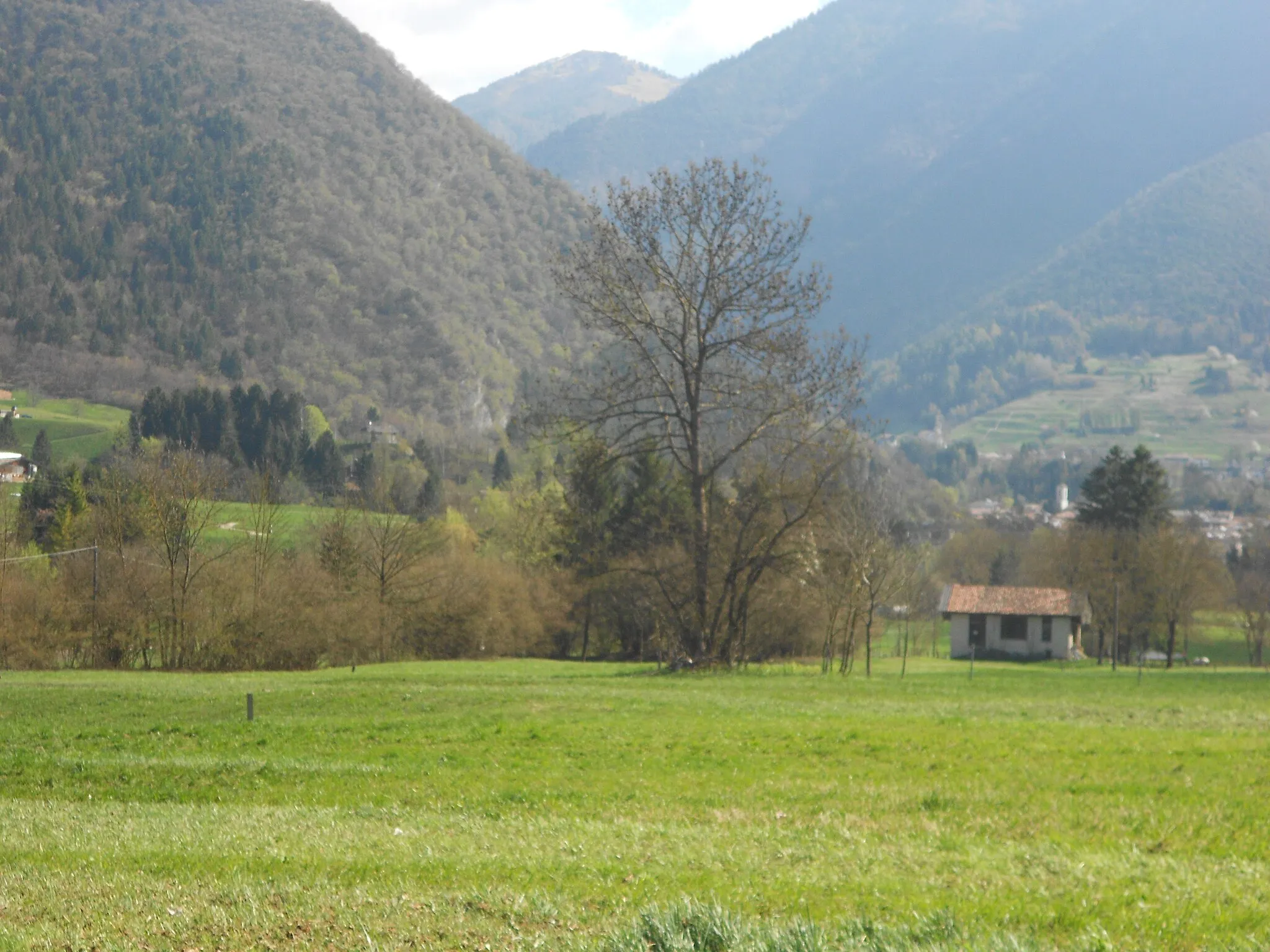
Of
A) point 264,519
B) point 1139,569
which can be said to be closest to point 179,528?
point 264,519

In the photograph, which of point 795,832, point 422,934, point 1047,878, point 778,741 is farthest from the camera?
point 778,741

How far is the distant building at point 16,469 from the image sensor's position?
259 ft

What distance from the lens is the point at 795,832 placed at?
37.5 ft

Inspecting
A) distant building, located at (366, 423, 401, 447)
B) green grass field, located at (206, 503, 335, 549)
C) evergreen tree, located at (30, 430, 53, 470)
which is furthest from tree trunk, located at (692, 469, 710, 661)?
distant building, located at (366, 423, 401, 447)

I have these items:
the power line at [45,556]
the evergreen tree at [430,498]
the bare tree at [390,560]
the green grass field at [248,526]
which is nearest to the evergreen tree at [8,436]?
the evergreen tree at [430,498]

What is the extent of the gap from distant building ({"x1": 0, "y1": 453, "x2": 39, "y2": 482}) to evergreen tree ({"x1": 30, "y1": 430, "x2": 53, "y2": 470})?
272cm

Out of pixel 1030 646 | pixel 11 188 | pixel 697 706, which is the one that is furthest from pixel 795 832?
pixel 11 188

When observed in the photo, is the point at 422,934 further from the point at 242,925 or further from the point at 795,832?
the point at 795,832

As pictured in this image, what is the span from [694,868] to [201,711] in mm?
16443

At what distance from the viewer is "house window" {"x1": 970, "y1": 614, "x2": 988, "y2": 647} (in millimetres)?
85250

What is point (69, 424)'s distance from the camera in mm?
124250

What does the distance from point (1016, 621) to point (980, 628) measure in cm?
264

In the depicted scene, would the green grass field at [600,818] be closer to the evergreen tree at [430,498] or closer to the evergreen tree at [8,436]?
the evergreen tree at [430,498]

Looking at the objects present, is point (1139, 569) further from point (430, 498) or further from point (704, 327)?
point (430, 498)
